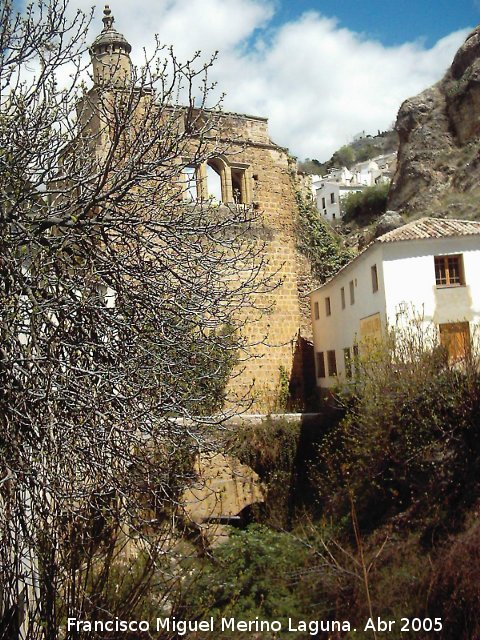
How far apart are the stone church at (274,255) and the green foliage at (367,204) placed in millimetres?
21292

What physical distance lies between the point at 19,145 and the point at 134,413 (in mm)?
2382

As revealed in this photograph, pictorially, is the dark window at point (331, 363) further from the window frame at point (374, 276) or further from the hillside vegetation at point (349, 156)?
the hillside vegetation at point (349, 156)

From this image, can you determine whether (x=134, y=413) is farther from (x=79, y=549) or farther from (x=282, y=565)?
(x=282, y=565)

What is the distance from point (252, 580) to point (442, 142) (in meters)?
28.8

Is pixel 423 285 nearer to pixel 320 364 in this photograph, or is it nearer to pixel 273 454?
pixel 273 454

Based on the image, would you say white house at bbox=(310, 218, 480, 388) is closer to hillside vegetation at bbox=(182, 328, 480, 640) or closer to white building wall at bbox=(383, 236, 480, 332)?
white building wall at bbox=(383, 236, 480, 332)

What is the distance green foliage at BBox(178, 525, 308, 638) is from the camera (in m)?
11.6

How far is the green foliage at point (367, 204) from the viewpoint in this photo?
142ft

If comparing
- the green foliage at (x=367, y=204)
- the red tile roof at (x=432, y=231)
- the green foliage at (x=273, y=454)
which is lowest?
the green foliage at (x=273, y=454)

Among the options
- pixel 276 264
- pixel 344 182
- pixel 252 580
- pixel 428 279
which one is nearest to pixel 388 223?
pixel 276 264

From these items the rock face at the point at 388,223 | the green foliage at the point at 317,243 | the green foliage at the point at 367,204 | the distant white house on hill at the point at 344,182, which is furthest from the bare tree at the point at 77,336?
the distant white house on hill at the point at 344,182

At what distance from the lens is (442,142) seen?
35000 millimetres

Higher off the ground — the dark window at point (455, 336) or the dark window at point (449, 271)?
the dark window at point (449, 271)

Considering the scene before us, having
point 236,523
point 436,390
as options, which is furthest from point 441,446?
point 236,523
